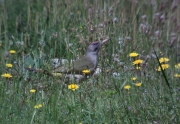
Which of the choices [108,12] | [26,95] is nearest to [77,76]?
[26,95]

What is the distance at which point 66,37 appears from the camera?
798 cm

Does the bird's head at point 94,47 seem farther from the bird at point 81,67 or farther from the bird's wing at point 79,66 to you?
the bird's wing at point 79,66

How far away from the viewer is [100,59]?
7242 millimetres

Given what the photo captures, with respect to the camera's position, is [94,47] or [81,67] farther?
[94,47]

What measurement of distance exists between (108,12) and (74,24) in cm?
50

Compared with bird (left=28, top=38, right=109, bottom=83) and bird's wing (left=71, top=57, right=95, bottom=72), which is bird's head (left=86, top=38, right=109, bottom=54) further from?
bird's wing (left=71, top=57, right=95, bottom=72)

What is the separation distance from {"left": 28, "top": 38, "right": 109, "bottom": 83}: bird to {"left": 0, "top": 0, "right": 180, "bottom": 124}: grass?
10 cm

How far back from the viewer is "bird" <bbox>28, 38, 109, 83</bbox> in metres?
6.63

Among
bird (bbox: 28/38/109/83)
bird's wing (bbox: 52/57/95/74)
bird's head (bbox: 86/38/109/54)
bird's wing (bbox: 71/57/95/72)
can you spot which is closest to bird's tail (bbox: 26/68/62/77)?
bird (bbox: 28/38/109/83)

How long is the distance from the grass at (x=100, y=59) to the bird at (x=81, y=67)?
10 cm

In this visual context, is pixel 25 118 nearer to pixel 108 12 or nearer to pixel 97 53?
pixel 97 53

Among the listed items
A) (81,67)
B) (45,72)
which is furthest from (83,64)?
(45,72)

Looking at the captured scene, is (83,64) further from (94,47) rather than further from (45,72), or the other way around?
(45,72)

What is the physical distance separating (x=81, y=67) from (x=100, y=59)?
0.27m
